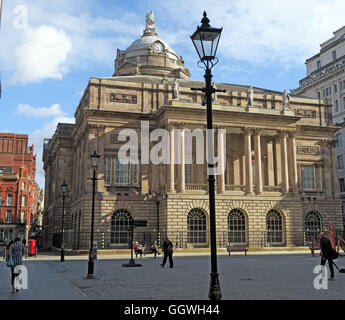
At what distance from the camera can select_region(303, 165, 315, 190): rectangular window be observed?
4925 centimetres

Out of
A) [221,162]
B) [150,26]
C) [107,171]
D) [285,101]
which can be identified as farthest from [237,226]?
[150,26]

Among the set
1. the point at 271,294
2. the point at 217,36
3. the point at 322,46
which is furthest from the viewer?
the point at 322,46

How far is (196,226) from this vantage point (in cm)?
4125

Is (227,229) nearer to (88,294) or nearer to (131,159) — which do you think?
(131,159)

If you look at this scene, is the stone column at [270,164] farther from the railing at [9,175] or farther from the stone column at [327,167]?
the railing at [9,175]

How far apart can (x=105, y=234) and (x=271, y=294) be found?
3038 cm

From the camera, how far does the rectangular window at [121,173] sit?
142 ft

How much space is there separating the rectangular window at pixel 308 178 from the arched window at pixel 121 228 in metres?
21.5

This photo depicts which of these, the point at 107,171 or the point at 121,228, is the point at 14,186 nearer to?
the point at 107,171

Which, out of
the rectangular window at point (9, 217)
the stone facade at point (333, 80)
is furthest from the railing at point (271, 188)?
the rectangular window at point (9, 217)

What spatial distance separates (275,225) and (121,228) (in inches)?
640

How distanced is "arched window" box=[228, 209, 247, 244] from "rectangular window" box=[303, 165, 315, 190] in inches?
428
